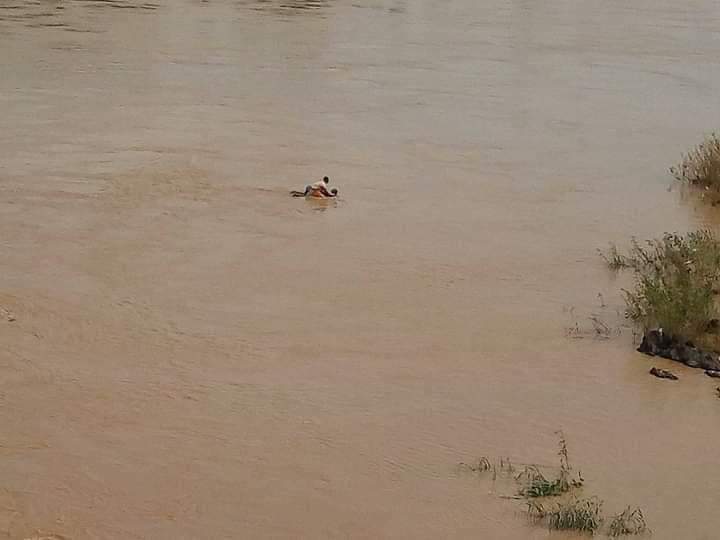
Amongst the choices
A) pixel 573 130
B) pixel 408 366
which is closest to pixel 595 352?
→ pixel 408 366

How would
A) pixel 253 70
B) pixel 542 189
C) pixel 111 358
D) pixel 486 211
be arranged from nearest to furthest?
pixel 111 358 → pixel 486 211 → pixel 542 189 → pixel 253 70

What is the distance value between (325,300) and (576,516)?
345 cm

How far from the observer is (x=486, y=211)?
10.9 m

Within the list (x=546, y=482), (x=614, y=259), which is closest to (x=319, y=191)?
(x=614, y=259)

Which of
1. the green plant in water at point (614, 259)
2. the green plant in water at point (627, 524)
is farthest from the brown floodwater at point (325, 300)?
the green plant in water at point (614, 259)

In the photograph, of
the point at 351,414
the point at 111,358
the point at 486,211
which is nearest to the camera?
the point at 351,414

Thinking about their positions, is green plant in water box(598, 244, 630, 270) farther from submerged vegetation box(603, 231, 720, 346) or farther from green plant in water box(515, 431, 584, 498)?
green plant in water box(515, 431, 584, 498)

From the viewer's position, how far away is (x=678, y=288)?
7457 mm

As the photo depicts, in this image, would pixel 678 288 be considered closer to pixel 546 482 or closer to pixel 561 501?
pixel 546 482

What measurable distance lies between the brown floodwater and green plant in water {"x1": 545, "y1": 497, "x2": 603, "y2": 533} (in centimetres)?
17

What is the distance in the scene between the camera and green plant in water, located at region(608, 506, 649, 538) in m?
5.30

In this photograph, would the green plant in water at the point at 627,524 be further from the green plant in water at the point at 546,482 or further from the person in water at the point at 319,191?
the person in water at the point at 319,191

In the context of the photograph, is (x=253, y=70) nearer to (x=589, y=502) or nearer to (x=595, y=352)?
(x=595, y=352)

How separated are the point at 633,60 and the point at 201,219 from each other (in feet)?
40.3
